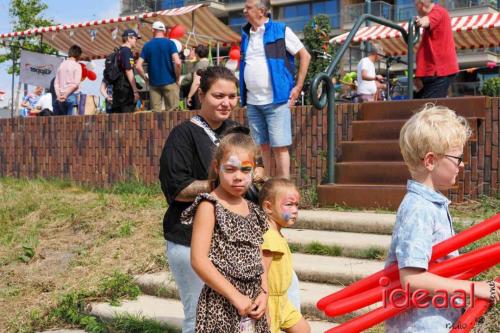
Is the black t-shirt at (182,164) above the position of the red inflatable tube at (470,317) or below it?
above

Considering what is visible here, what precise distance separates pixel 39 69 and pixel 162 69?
17.6 feet

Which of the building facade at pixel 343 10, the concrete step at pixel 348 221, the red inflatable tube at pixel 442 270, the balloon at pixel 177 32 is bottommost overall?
the concrete step at pixel 348 221

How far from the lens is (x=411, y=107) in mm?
6719

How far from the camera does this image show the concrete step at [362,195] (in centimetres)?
588

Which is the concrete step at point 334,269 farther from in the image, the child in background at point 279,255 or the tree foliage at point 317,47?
the tree foliage at point 317,47

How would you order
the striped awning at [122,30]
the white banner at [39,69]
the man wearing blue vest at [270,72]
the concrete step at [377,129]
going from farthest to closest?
1. the striped awning at [122,30]
2. the white banner at [39,69]
3. the concrete step at [377,129]
4. the man wearing blue vest at [270,72]

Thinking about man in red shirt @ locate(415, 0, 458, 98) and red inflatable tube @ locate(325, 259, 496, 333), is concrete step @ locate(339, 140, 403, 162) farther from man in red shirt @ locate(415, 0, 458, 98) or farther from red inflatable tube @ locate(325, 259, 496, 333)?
red inflatable tube @ locate(325, 259, 496, 333)

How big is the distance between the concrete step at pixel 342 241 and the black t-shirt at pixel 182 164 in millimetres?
2137

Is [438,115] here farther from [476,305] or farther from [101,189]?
[101,189]

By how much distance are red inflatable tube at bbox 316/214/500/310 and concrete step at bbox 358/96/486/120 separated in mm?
4229

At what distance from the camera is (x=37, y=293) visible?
18.1 ft

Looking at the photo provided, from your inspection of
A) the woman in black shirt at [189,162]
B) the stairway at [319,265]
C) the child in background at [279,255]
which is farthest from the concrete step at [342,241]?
the woman in black shirt at [189,162]

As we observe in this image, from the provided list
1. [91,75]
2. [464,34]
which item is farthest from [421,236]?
[464,34]

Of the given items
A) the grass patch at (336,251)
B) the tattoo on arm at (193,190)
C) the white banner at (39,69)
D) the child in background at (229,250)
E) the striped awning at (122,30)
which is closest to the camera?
the child in background at (229,250)
